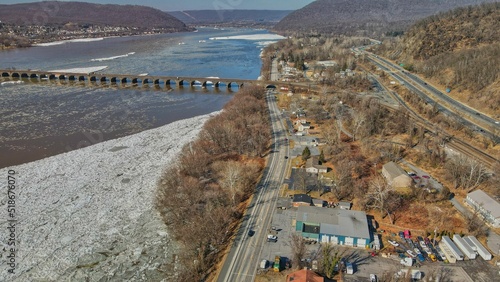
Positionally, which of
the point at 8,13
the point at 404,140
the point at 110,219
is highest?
the point at 8,13

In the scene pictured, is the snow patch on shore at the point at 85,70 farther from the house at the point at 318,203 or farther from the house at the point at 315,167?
the house at the point at 318,203

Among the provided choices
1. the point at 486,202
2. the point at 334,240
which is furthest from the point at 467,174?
the point at 334,240

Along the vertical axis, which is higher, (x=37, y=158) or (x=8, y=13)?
(x=8, y=13)

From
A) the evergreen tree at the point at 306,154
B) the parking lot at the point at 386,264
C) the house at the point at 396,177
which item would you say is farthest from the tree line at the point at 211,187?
the house at the point at 396,177

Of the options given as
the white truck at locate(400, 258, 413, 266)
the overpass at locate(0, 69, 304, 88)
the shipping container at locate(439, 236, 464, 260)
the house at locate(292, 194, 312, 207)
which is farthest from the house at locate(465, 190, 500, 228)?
the overpass at locate(0, 69, 304, 88)

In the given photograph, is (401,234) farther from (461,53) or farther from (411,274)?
(461,53)

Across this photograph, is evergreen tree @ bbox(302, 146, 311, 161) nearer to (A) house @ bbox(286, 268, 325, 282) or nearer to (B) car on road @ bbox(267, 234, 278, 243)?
(B) car on road @ bbox(267, 234, 278, 243)

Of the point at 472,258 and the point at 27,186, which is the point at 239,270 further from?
the point at 27,186

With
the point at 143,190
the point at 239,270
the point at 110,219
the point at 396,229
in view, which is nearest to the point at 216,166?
the point at 143,190
